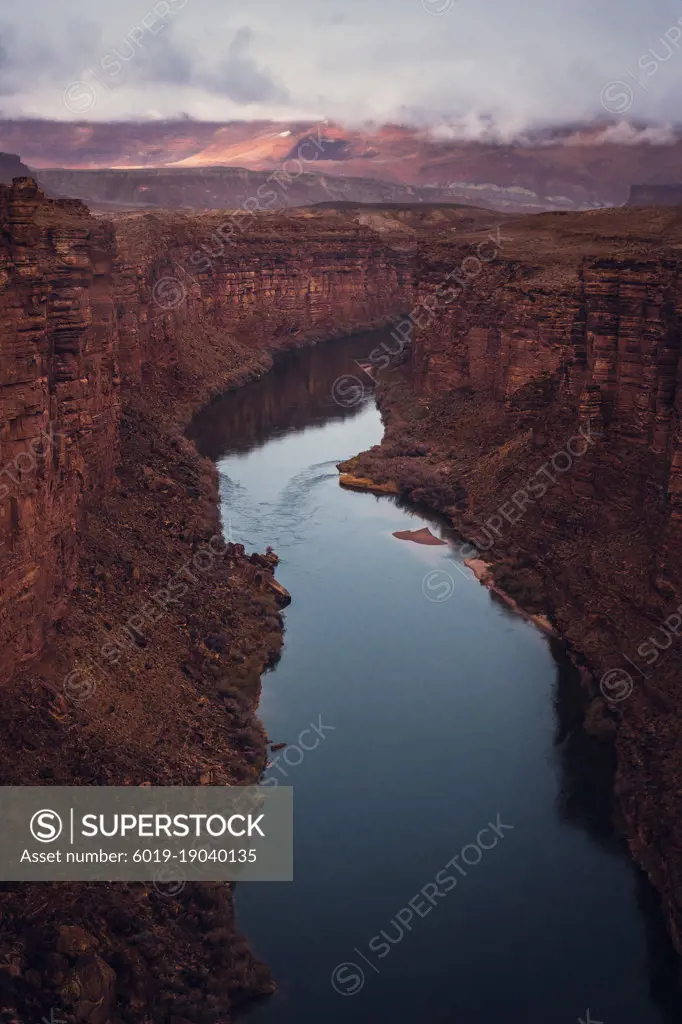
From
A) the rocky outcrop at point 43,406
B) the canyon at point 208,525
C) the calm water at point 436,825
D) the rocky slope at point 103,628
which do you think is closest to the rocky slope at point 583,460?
the canyon at point 208,525

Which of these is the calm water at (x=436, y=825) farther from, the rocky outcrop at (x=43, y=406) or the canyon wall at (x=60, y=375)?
the canyon wall at (x=60, y=375)

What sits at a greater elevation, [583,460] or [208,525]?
[583,460]

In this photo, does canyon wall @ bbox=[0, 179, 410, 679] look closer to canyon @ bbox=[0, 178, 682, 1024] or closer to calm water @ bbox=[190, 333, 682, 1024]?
canyon @ bbox=[0, 178, 682, 1024]

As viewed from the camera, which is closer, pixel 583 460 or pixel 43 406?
pixel 43 406

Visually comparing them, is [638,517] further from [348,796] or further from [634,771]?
[348,796]

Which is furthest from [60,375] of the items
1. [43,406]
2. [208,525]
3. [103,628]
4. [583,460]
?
[583,460]

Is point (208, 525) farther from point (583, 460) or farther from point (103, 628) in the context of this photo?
point (583, 460)
